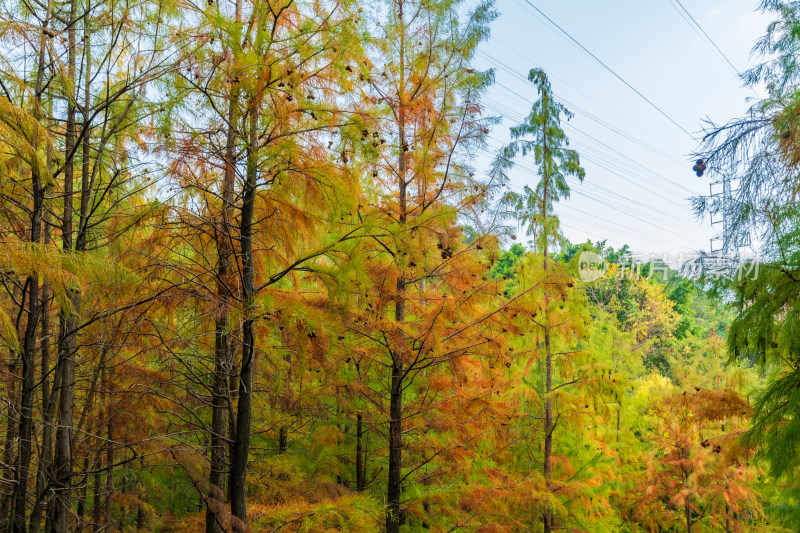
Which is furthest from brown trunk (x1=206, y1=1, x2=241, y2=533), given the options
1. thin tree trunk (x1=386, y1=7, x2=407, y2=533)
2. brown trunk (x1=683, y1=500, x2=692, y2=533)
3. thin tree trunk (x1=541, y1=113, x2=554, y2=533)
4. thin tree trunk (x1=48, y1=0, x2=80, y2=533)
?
brown trunk (x1=683, y1=500, x2=692, y2=533)

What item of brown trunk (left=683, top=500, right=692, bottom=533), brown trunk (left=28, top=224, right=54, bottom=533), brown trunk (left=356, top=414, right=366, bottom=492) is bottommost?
brown trunk (left=683, top=500, right=692, bottom=533)

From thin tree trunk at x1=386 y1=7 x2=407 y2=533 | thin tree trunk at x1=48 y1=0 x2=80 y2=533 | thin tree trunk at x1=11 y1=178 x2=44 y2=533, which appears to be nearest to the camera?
thin tree trunk at x1=11 y1=178 x2=44 y2=533

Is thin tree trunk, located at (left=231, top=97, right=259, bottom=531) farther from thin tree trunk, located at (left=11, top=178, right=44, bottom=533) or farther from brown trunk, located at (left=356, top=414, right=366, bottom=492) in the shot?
brown trunk, located at (left=356, top=414, right=366, bottom=492)

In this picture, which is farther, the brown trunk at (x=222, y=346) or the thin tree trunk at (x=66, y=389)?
the brown trunk at (x=222, y=346)

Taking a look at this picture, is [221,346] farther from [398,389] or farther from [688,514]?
[688,514]

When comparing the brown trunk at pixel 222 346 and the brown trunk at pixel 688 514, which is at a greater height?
the brown trunk at pixel 222 346

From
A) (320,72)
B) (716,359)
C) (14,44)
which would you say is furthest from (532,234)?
(716,359)

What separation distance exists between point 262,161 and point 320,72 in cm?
97

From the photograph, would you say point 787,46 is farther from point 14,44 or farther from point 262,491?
point 262,491

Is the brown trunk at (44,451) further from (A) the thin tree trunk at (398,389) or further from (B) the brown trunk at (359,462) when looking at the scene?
(B) the brown trunk at (359,462)

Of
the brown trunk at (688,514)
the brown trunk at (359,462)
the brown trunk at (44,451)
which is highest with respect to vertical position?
the brown trunk at (44,451)

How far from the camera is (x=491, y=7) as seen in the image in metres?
6.05

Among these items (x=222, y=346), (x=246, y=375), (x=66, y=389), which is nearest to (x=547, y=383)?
(x=222, y=346)

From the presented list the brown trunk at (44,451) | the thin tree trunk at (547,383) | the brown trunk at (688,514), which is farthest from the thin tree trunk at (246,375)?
the brown trunk at (688,514)
